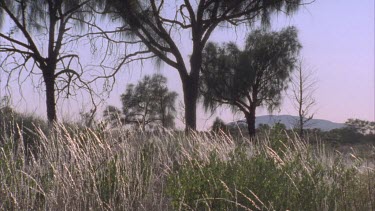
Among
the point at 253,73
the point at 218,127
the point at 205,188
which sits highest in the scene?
the point at 253,73

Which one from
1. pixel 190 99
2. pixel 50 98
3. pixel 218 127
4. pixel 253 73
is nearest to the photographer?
pixel 50 98

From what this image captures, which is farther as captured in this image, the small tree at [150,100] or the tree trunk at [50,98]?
the small tree at [150,100]

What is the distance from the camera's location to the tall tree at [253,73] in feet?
105

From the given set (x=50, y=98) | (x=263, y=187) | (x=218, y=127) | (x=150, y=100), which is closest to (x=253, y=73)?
(x=150, y=100)

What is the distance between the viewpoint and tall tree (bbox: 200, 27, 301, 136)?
105ft

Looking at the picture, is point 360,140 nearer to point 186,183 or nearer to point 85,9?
point 85,9

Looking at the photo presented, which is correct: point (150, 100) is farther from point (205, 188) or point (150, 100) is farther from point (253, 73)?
point (205, 188)

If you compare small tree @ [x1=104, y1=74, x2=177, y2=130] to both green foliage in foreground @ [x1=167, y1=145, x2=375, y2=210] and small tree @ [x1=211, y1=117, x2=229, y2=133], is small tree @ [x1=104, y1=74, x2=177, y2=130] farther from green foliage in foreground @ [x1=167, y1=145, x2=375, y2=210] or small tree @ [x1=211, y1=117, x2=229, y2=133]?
green foliage in foreground @ [x1=167, y1=145, x2=375, y2=210]

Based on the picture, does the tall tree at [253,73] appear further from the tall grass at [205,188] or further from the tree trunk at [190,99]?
the tall grass at [205,188]

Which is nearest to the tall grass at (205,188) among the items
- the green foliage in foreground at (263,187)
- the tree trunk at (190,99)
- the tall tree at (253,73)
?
the green foliage in foreground at (263,187)

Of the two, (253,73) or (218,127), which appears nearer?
(218,127)

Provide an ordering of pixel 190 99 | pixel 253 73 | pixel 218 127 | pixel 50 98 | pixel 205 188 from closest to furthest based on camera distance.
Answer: pixel 205 188, pixel 50 98, pixel 190 99, pixel 218 127, pixel 253 73

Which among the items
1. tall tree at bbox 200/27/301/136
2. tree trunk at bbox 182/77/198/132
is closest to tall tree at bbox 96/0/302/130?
tree trunk at bbox 182/77/198/132

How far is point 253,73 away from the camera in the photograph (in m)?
32.5
